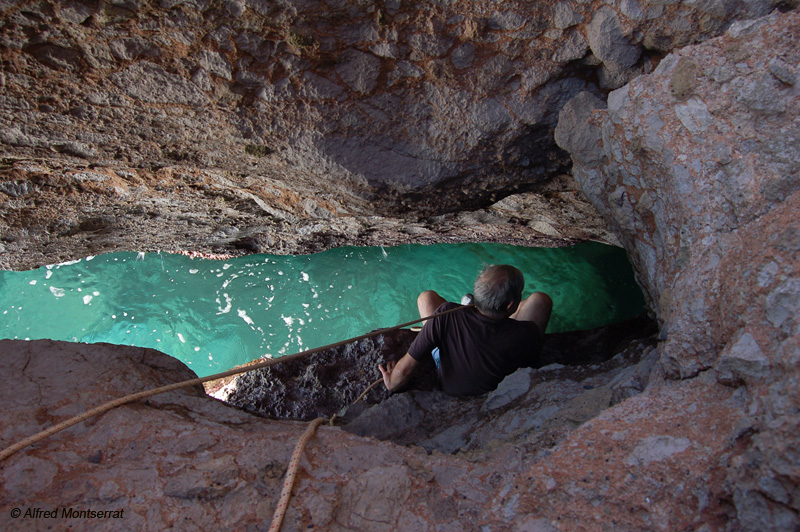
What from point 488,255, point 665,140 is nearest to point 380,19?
point 665,140

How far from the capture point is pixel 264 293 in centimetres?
476

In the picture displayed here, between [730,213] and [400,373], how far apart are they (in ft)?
6.08

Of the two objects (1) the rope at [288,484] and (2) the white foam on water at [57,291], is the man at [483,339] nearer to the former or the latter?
(1) the rope at [288,484]

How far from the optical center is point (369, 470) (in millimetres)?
1443

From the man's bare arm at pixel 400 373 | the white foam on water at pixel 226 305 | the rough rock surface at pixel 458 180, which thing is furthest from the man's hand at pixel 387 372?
the white foam on water at pixel 226 305

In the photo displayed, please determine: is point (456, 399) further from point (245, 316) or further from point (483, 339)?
point (245, 316)

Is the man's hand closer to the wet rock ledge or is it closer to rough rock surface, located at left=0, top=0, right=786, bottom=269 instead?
the wet rock ledge

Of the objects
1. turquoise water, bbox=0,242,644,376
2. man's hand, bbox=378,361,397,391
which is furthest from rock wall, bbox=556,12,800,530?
turquoise water, bbox=0,242,644,376

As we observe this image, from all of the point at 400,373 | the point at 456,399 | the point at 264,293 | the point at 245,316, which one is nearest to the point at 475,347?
the point at 456,399

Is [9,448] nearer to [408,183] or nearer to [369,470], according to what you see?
[369,470]

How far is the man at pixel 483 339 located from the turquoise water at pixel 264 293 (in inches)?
70.2

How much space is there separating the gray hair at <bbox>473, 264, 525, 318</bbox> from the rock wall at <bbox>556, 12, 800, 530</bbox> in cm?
64

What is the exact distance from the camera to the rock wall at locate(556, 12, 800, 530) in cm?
99

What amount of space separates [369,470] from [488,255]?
327 cm
